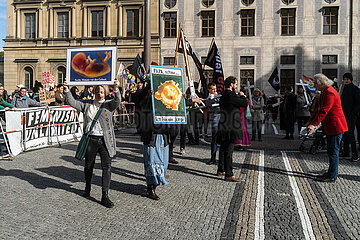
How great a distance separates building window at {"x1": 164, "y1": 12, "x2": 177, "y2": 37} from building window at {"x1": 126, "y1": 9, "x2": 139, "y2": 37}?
2.71 m

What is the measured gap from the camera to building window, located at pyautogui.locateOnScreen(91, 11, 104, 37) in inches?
1266

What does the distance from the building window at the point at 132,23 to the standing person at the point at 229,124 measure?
2614 cm

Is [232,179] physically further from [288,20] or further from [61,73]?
[61,73]

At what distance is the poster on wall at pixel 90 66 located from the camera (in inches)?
259

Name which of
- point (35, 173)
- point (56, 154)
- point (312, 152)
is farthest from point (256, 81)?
point (35, 173)

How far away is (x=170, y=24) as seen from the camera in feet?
100

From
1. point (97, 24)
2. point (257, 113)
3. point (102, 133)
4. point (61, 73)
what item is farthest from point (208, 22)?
point (102, 133)

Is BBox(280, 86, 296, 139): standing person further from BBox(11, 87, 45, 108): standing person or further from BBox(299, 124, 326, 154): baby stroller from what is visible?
BBox(11, 87, 45, 108): standing person

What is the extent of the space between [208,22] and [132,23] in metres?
6.89

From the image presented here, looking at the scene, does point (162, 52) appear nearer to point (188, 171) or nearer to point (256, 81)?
point (256, 81)

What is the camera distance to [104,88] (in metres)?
5.62

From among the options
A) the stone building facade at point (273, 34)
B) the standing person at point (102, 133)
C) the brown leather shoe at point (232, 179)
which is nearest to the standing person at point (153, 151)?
the standing person at point (102, 133)

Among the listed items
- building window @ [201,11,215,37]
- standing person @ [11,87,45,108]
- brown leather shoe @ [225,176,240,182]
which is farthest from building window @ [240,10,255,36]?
brown leather shoe @ [225,176,240,182]

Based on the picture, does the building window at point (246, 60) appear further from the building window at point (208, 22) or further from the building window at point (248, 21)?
the building window at point (208, 22)
